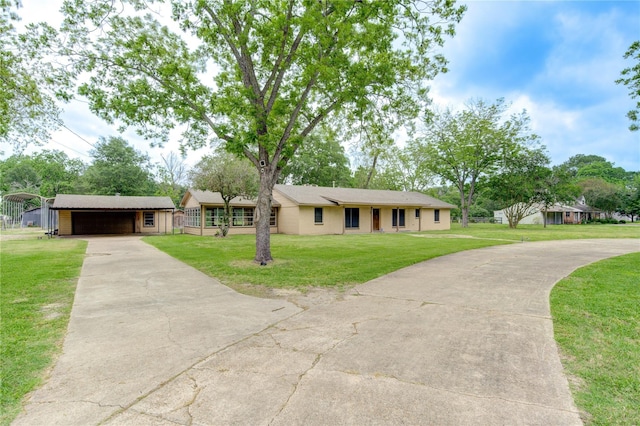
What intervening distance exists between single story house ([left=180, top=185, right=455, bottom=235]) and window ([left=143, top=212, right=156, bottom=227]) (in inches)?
116

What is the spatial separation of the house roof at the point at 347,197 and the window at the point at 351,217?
0.85m

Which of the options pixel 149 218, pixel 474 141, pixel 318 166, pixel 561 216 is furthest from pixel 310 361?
pixel 561 216

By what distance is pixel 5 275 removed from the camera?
7.88 metres

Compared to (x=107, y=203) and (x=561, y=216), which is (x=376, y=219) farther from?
(x=561, y=216)

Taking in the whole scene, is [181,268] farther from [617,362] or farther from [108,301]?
[617,362]

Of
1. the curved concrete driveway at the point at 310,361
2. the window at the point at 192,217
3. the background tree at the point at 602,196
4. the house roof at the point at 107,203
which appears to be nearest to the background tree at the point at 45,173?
the house roof at the point at 107,203

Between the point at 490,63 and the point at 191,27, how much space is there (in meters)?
13.1

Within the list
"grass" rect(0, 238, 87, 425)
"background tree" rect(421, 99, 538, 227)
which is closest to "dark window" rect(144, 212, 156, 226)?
"grass" rect(0, 238, 87, 425)

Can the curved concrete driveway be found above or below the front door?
below

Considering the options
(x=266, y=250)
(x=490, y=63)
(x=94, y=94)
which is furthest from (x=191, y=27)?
(x=490, y=63)

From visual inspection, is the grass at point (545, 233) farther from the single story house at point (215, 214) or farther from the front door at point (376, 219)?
the single story house at point (215, 214)

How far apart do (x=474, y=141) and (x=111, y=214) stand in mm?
34044

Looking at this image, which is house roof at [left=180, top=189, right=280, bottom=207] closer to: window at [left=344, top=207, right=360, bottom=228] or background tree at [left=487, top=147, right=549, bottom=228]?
window at [left=344, top=207, right=360, bottom=228]

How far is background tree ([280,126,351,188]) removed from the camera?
127 feet
